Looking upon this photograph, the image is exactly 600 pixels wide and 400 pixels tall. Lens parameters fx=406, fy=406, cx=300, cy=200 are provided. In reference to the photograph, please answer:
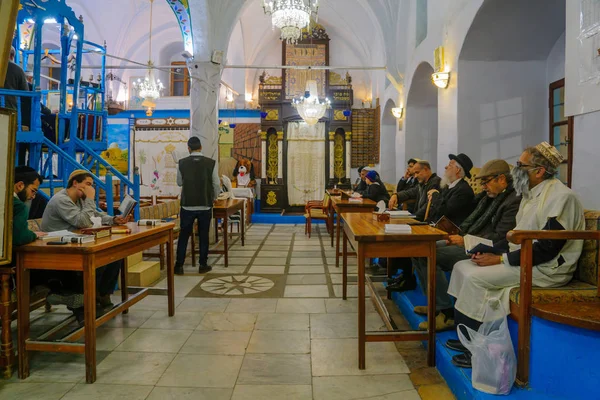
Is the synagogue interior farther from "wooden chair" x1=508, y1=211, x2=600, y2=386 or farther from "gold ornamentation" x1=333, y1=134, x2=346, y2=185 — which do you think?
"gold ornamentation" x1=333, y1=134, x2=346, y2=185

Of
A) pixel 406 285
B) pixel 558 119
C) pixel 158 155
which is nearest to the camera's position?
pixel 406 285

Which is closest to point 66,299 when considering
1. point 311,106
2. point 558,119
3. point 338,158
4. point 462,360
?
point 462,360

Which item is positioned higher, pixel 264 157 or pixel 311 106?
pixel 311 106

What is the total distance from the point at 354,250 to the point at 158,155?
12432mm

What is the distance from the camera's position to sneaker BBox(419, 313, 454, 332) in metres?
2.93

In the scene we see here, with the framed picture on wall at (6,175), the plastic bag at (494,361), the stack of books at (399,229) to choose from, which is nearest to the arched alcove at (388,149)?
the stack of books at (399,229)

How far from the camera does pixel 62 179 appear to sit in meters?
5.06

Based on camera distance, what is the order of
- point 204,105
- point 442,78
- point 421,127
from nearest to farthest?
point 442,78, point 204,105, point 421,127

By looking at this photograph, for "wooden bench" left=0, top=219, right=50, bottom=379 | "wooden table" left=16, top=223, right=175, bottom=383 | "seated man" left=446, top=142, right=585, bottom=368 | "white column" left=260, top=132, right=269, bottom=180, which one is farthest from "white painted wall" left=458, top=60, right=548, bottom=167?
"white column" left=260, top=132, right=269, bottom=180

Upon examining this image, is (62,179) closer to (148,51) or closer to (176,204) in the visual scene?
(176,204)

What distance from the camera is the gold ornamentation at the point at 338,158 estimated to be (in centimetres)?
1312

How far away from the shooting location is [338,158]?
1320cm

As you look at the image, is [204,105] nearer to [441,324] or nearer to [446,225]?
[446,225]

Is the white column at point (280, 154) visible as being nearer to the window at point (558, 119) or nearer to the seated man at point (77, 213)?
the window at point (558, 119)
